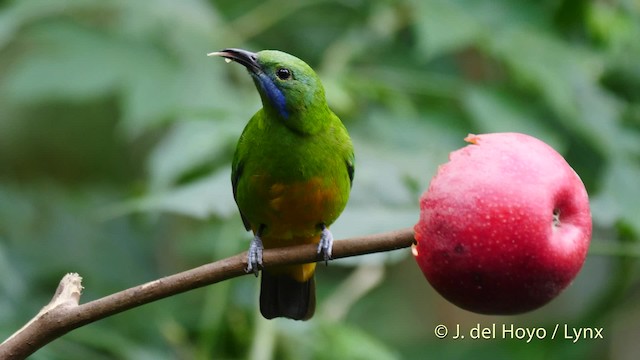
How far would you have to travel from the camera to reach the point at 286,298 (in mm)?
2479

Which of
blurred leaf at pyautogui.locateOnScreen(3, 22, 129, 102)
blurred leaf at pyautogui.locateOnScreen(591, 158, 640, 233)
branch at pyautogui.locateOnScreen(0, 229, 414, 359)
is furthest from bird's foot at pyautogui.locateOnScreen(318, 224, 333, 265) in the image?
blurred leaf at pyautogui.locateOnScreen(3, 22, 129, 102)

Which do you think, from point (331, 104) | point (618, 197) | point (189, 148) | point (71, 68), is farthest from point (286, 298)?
point (71, 68)

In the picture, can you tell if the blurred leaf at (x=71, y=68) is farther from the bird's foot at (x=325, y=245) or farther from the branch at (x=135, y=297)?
the branch at (x=135, y=297)

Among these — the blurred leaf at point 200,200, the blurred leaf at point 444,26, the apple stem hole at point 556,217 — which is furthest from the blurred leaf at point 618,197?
the apple stem hole at point 556,217

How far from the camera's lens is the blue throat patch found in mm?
2258

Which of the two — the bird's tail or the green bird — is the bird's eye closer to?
the green bird

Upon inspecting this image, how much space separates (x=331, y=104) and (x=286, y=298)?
957 millimetres

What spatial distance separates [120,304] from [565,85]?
235 centimetres

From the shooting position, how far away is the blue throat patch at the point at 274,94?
226 cm

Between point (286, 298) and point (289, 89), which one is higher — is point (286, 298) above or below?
below

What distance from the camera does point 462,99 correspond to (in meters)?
3.60

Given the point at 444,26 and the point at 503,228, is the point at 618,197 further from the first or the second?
the point at 503,228

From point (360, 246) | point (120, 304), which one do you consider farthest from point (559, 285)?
point (120, 304)

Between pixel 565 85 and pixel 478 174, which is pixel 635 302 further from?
pixel 478 174
